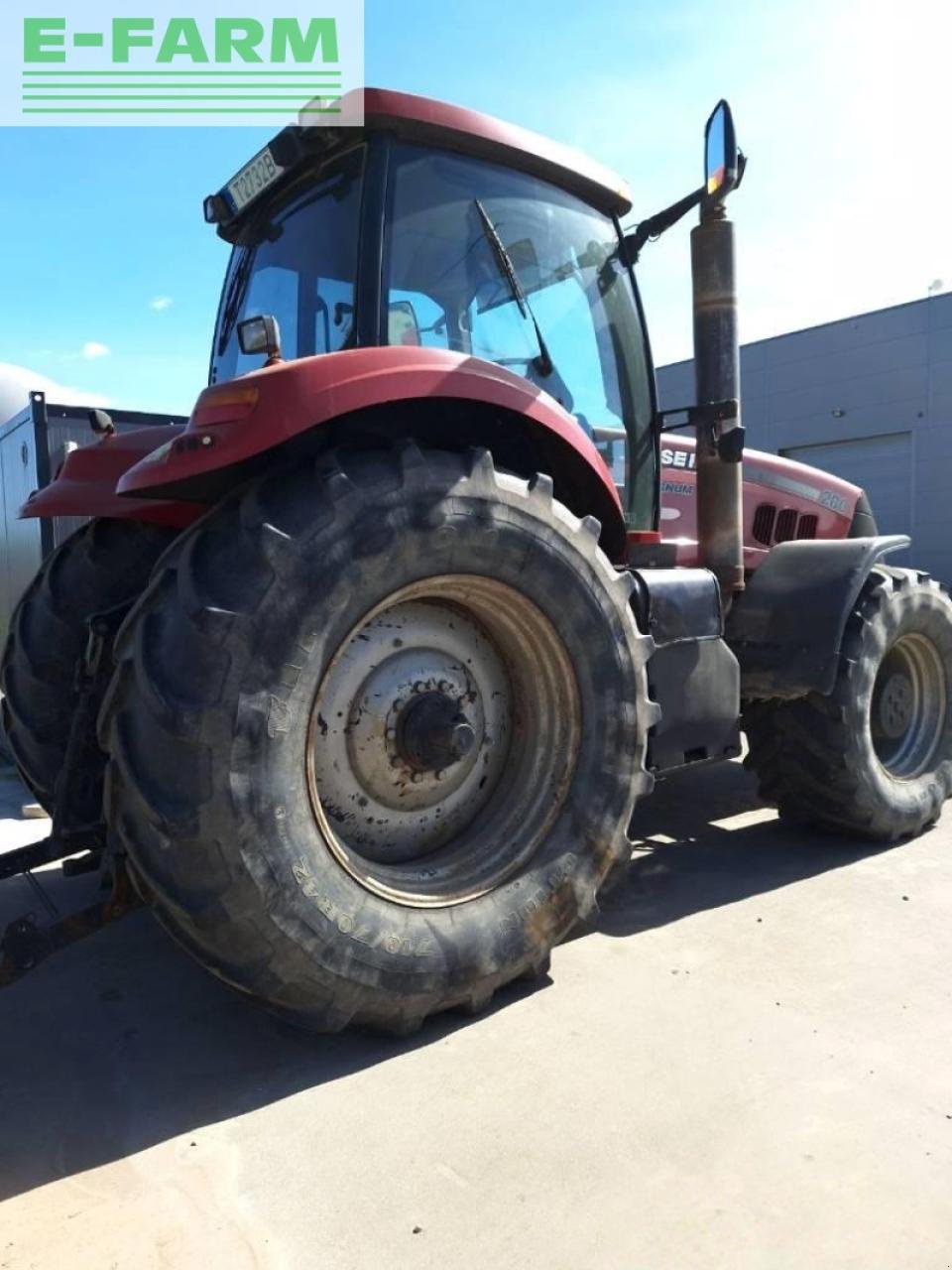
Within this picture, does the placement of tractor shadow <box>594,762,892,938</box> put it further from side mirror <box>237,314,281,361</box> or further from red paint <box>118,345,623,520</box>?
side mirror <box>237,314,281,361</box>

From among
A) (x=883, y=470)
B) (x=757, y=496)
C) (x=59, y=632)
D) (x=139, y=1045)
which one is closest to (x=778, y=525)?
(x=757, y=496)

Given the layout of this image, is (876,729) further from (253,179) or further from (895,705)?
(253,179)

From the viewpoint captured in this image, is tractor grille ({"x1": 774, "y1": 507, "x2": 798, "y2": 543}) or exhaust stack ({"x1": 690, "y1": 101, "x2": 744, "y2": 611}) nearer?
exhaust stack ({"x1": 690, "y1": 101, "x2": 744, "y2": 611})

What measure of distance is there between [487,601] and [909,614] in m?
2.34

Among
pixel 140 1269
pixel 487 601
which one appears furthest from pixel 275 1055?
pixel 487 601

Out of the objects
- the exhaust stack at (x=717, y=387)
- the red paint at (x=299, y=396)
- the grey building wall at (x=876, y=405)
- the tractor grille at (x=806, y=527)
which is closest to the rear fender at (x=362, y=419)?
the red paint at (x=299, y=396)

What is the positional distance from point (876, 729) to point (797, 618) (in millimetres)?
828

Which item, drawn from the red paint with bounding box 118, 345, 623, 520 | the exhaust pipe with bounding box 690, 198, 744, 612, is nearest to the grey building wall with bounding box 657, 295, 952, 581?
the exhaust pipe with bounding box 690, 198, 744, 612

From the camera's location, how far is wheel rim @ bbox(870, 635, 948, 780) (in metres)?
4.23

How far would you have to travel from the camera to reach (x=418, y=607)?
8.84 feet

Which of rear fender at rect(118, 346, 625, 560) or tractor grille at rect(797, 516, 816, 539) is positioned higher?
rear fender at rect(118, 346, 625, 560)

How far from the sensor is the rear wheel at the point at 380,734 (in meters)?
2.07

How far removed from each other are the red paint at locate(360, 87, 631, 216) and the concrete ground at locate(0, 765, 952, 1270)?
2544 mm

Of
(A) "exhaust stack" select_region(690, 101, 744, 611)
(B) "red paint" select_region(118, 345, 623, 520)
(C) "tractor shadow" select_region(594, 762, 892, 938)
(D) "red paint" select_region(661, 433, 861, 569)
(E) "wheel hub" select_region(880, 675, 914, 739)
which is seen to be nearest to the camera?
(B) "red paint" select_region(118, 345, 623, 520)
